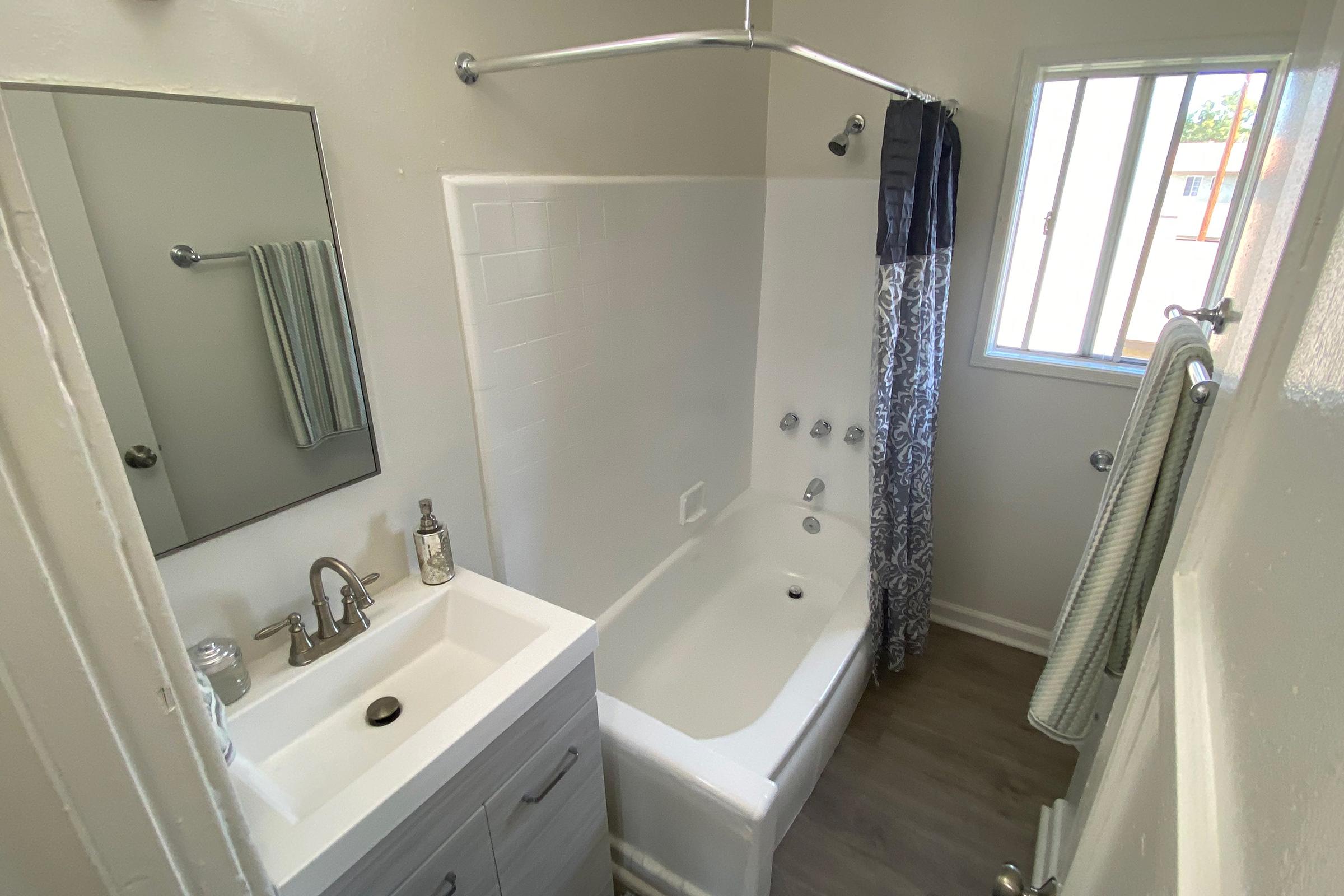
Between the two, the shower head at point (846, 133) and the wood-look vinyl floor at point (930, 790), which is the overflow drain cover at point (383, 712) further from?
the shower head at point (846, 133)

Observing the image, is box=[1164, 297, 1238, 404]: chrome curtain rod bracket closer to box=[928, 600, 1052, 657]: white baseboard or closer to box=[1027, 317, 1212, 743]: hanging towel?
box=[1027, 317, 1212, 743]: hanging towel

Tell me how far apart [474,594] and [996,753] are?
171 cm

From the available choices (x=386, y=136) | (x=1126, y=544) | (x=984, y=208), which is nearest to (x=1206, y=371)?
(x=1126, y=544)

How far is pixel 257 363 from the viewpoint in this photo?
1.09m

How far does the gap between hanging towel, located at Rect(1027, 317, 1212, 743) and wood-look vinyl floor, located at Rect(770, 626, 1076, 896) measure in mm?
537

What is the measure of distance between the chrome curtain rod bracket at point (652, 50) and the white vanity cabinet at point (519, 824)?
1129mm

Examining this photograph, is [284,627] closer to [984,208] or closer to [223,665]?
[223,665]

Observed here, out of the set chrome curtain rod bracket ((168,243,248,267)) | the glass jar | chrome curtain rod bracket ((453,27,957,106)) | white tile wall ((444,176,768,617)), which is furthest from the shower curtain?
the glass jar

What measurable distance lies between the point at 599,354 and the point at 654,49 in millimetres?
815

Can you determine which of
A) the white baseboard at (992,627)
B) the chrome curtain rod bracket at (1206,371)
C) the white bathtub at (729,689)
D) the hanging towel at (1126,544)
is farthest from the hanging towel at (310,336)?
the white baseboard at (992,627)

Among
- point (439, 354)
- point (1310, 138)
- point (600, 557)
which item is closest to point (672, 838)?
point (600, 557)

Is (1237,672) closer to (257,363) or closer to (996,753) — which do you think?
(257,363)

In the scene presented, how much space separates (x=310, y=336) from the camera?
Result: 44.7 inches

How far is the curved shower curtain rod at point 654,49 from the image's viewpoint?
1070mm
